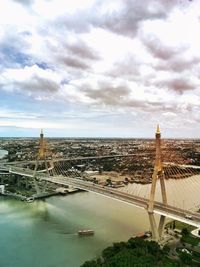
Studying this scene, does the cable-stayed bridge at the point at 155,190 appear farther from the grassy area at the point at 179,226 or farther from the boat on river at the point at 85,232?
the boat on river at the point at 85,232

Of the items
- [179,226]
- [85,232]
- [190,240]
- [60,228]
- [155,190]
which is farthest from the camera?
[155,190]

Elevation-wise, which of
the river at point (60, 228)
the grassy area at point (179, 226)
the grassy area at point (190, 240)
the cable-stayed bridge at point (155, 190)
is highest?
the cable-stayed bridge at point (155, 190)

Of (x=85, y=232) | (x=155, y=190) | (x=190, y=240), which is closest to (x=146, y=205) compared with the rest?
(x=190, y=240)

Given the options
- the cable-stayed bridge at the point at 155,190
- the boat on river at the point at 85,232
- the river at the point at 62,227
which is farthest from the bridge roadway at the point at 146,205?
the boat on river at the point at 85,232

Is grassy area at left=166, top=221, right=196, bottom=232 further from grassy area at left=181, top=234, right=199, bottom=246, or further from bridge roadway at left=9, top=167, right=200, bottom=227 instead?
bridge roadway at left=9, top=167, right=200, bottom=227

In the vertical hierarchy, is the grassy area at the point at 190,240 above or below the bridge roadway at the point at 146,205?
below

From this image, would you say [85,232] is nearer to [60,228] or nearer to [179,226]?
[60,228]

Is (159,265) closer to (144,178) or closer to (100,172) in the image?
(144,178)

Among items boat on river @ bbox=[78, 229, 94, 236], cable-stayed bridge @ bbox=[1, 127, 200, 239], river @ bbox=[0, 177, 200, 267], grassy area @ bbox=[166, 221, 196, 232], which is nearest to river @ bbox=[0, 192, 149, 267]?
river @ bbox=[0, 177, 200, 267]

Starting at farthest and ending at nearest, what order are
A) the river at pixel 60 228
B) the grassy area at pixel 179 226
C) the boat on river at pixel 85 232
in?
1. the grassy area at pixel 179 226
2. the boat on river at pixel 85 232
3. the river at pixel 60 228
